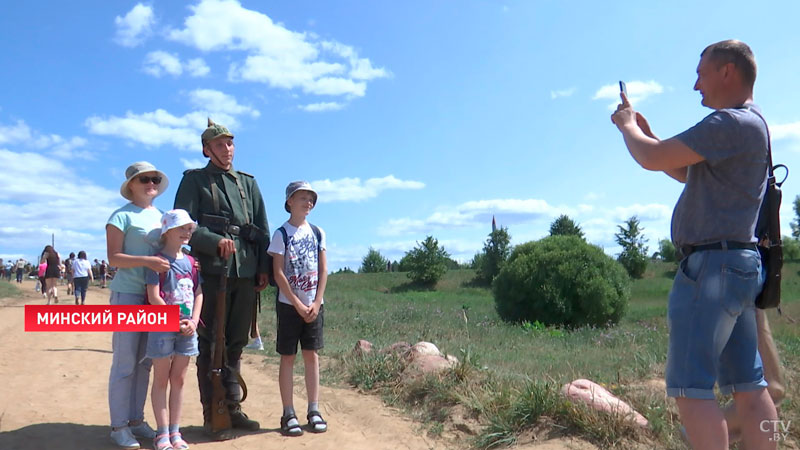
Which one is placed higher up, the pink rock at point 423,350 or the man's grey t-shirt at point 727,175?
the man's grey t-shirt at point 727,175

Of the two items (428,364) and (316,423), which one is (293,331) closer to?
(316,423)

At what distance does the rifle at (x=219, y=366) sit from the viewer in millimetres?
4363

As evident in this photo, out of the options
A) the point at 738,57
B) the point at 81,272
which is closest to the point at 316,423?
the point at 738,57

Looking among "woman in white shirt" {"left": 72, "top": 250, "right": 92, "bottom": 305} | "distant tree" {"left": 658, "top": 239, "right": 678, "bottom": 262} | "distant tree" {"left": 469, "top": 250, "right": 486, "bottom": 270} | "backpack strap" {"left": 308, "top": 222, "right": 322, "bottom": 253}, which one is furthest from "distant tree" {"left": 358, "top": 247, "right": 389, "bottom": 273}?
"backpack strap" {"left": 308, "top": 222, "right": 322, "bottom": 253}

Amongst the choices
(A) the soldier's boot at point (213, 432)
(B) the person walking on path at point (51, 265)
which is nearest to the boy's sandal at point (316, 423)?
(A) the soldier's boot at point (213, 432)

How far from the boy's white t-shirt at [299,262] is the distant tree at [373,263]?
146 feet

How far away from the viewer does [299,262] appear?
15.0 feet

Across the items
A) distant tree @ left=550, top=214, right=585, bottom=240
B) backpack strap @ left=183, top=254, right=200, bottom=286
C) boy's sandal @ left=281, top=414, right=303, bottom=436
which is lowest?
boy's sandal @ left=281, top=414, right=303, bottom=436

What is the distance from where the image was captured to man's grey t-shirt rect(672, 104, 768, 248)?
8.38ft

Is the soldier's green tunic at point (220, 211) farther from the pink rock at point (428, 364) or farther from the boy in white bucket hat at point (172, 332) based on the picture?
the pink rock at point (428, 364)

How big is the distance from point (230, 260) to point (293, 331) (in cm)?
73

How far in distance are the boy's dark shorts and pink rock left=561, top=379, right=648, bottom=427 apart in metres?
1.96

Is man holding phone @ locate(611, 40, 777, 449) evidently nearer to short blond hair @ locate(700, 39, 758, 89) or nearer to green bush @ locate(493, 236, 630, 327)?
short blond hair @ locate(700, 39, 758, 89)

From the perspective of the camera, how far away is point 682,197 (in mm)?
2768
